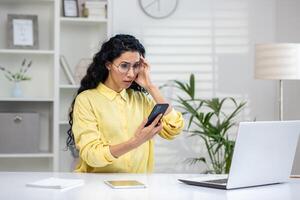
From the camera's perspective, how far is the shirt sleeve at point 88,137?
97.5 inches

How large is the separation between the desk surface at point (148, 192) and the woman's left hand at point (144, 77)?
62 centimetres

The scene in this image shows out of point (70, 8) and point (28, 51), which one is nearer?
point (28, 51)

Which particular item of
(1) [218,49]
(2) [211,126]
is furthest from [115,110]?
(1) [218,49]

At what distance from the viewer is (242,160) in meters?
2.12

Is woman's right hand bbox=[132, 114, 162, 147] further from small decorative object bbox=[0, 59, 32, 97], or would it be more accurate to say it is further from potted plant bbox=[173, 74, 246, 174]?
small decorative object bbox=[0, 59, 32, 97]

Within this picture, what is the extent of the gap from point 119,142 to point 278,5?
247cm

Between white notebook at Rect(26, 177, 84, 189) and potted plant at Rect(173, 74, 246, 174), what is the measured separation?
5.74ft

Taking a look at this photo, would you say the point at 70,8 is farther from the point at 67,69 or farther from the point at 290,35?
the point at 290,35

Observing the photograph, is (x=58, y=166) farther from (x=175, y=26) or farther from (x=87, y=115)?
(x=87, y=115)

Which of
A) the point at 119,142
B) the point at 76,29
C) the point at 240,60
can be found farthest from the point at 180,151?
the point at 119,142

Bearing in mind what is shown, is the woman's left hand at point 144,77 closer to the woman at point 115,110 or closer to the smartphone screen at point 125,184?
the woman at point 115,110

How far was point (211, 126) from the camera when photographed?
4031mm

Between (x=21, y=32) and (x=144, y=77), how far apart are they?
1653 millimetres

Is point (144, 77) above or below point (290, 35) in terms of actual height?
below
